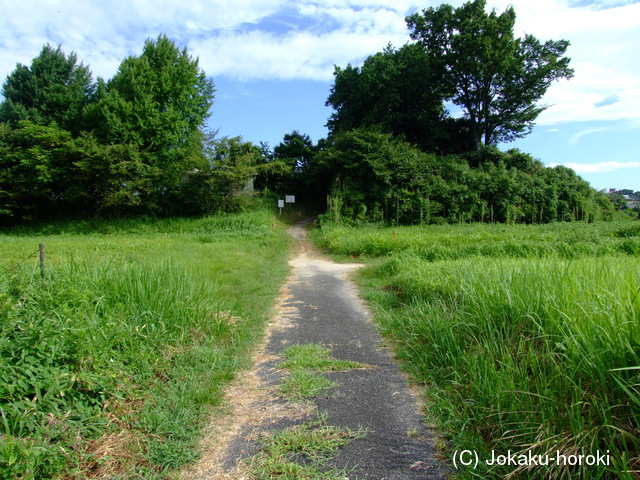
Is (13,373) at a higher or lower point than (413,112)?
lower

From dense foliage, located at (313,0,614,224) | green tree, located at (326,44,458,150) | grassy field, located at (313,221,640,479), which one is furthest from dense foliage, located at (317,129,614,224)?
grassy field, located at (313,221,640,479)

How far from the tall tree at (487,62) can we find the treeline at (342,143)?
0.32 ft

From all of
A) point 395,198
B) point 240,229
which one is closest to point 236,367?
point 240,229

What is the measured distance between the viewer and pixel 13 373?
2.22 metres

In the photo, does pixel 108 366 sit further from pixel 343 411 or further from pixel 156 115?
pixel 156 115

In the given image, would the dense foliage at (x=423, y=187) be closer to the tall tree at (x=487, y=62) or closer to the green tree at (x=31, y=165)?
the tall tree at (x=487, y=62)

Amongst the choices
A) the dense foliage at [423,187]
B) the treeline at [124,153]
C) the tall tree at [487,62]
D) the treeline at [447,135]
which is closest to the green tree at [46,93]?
the treeline at [124,153]

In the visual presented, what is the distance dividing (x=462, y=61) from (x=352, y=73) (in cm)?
937

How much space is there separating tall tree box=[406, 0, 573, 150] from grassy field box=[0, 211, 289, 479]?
28001 millimetres

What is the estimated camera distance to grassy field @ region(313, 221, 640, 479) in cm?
201

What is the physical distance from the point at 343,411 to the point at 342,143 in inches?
901

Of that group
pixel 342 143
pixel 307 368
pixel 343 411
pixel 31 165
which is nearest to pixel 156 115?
pixel 31 165

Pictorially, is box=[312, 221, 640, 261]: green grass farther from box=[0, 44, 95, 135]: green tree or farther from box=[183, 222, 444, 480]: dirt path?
box=[0, 44, 95, 135]: green tree

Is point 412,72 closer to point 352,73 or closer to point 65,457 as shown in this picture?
point 352,73
